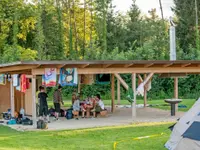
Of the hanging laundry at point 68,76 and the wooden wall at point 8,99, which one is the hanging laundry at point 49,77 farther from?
the wooden wall at point 8,99

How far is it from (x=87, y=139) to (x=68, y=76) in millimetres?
3974

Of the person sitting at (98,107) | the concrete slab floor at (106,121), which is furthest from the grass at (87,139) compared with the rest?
the person sitting at (98,107)

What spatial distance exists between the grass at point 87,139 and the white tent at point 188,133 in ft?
2.83

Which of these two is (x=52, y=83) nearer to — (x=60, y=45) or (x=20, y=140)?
(x=20, y=140)

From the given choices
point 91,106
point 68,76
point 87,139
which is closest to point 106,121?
point 91,106

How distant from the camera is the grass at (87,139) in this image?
10.6 meters

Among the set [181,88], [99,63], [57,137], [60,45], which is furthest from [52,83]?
[60,45]

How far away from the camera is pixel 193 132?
8.55 m

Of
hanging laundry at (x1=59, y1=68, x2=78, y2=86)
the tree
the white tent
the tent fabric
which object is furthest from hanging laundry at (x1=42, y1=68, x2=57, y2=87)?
the tree

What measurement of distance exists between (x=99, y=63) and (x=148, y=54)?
1741cm

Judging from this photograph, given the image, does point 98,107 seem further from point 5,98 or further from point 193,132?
point 193,132

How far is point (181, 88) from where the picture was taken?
98.5 feet

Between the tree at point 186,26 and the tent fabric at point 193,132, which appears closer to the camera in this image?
the tent fabric at point 193,132

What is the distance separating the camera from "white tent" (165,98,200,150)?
8.51m
